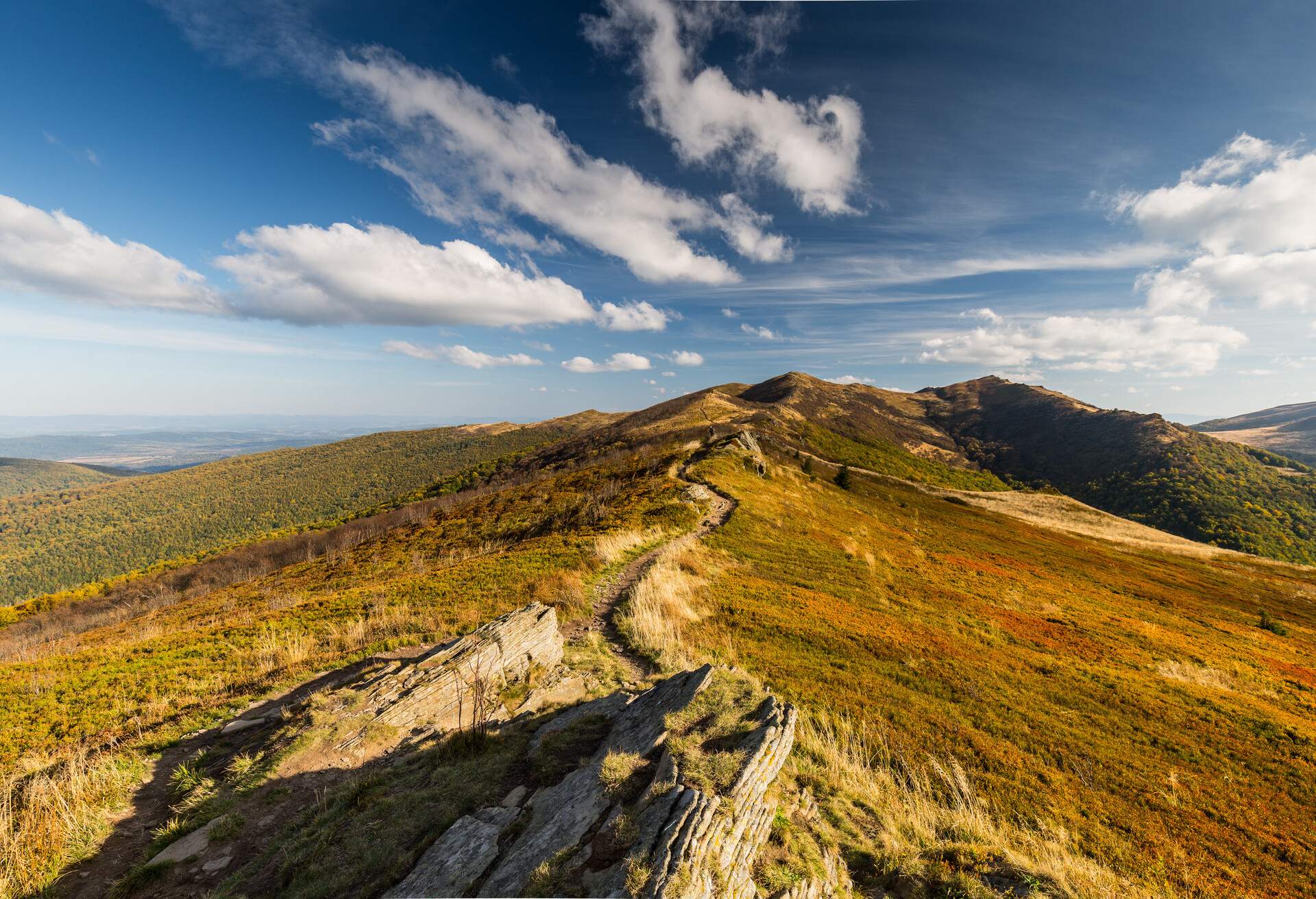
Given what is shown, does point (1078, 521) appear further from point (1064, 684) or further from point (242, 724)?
point (242, 724)

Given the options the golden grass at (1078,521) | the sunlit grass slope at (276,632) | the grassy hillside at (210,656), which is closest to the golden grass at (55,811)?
the grassy hillside at (210,656)

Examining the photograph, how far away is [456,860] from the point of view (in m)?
6.05

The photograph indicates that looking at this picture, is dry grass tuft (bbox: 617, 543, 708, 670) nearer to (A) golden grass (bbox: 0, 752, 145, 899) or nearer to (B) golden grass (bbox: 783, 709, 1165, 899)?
(B) golden grass (bbox: 783, 709, 1165, 899)

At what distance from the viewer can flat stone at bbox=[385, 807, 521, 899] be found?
5.78 m

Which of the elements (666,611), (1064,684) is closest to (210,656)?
(666,611)

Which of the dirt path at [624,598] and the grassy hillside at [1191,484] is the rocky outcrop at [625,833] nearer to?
the dirt path at [624,598]

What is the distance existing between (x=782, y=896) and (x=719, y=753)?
2.00 metres

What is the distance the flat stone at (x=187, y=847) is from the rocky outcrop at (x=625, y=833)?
416 cm

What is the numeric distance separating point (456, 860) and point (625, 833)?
246cm

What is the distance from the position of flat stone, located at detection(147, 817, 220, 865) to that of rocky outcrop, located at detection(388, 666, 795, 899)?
4.16 m

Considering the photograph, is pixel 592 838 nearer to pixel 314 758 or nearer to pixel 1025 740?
pixel 314 758

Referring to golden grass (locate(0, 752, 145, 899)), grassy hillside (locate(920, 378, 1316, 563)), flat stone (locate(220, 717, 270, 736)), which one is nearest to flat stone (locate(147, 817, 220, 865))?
golden grass (locate(0, 752, 145, 899))

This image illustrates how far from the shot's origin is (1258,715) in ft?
51.1

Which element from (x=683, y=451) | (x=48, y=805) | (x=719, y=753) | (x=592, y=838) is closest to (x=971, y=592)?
(x=719, y=753)
